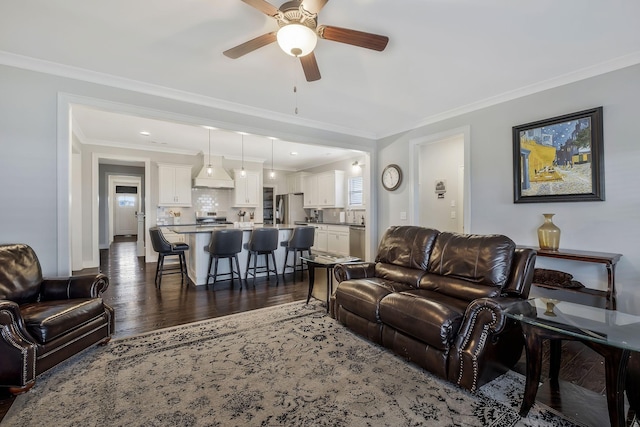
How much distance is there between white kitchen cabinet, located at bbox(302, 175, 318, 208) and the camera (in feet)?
28.0

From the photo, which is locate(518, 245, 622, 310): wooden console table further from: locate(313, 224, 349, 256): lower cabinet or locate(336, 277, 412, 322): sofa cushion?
locate(313, 224, 349, 256): lower cabinet

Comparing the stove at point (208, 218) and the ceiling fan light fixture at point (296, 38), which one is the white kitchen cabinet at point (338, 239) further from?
the ceiling fan light fixture at point (296, 38)

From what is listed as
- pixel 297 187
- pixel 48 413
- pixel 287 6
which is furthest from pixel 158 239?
pixel 297 187

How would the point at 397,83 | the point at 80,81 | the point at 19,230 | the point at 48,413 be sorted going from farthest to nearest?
the point at 397,83 < the point at 80,81 < the point at 19,230 < the point at 48,413

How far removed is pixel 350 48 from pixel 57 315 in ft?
10.3

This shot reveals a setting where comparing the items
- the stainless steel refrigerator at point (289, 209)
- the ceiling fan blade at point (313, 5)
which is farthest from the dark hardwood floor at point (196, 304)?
the stainless steel refrigerator at point (289, 209)

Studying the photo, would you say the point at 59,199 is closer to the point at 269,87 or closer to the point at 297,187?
the point at 269,87

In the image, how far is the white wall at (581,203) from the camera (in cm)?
273

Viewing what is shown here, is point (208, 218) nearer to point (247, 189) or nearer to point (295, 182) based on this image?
point (247, 189)

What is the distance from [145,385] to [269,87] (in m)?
3.05

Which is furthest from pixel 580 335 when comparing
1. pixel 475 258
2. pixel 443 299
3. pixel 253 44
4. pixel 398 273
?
pixel 253 44

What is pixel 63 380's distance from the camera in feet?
6.79

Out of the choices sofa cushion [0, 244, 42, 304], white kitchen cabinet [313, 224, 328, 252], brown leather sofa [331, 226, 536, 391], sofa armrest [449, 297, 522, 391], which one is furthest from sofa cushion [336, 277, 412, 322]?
white kitchen cabinet [313, 224, 328, 252]

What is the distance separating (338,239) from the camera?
7324mm
